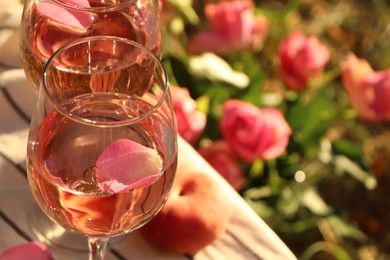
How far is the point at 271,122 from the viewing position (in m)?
1.40

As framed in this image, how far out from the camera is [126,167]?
0.76 meters

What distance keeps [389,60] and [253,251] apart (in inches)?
56.2

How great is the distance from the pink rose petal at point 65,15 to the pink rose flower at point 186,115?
400mm

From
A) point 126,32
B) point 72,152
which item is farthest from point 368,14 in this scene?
point 72,152

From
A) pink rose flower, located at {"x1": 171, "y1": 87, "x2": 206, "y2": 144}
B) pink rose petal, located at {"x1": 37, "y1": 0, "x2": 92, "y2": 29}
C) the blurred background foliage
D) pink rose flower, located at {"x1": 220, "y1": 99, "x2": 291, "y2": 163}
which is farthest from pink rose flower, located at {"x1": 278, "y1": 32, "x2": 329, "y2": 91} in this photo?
pink rose petal, located at {"x1": 37, "y1": 0, "x2": 92, "y2": 29}

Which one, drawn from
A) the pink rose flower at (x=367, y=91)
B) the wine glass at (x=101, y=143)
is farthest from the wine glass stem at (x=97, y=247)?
the pink rose flower at (x=367, y=91)

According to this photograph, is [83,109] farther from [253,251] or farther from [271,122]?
[271,122]

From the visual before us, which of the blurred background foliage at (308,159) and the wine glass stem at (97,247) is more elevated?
the wine glass stem at (97,247)

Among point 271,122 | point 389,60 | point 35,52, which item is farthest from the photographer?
point 389,60

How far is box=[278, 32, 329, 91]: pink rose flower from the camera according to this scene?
5.33 ft

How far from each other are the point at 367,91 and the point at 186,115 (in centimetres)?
46

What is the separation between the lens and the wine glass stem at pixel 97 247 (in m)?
0.85

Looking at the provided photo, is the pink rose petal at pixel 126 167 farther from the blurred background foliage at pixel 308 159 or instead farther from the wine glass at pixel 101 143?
the blurred background foliage at pixel 308 159

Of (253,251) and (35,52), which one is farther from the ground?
(35,52)
